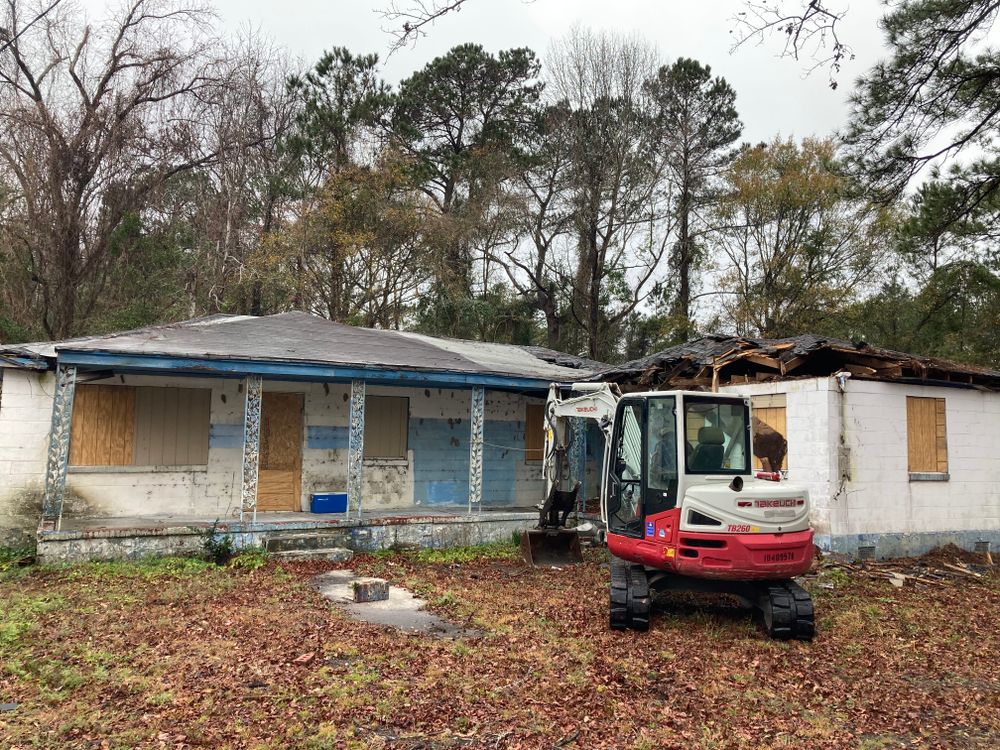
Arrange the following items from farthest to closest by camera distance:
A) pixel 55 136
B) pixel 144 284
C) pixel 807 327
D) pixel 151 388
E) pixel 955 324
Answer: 1. pixel 807 327
2. pixel 144 284
3. pixel 55 136
4. pixel 955 324
5. pixel 151 388

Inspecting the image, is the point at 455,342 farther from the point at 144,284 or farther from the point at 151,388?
the point at 144,284

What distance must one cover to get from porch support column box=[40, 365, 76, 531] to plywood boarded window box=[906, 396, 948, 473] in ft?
43.3

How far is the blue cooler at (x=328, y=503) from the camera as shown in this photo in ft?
41.1

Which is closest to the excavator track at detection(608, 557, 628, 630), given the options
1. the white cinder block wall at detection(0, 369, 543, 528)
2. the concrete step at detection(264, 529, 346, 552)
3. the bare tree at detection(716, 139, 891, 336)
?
the concrete step at detection(264, 529, 346, 552)

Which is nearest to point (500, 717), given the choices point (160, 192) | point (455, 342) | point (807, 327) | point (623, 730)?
point (623, 730)

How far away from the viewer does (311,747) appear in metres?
4.59

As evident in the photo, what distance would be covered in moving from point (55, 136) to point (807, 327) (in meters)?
24.5

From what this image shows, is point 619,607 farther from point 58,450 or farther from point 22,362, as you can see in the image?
point 22,362

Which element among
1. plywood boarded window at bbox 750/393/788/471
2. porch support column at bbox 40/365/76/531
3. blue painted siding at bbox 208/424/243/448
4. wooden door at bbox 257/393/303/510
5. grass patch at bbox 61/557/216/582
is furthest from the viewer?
wooden door at bbox 257/393/303/510

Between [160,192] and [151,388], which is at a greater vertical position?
[160,192]

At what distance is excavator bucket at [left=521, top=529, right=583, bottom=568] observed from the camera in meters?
11.1

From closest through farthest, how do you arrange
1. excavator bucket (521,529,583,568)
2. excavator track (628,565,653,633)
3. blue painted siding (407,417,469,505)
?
excavator track (628,565,653,633)
excavator bucket (521,529,583,568)
blue painted siding (407,417,469,505)

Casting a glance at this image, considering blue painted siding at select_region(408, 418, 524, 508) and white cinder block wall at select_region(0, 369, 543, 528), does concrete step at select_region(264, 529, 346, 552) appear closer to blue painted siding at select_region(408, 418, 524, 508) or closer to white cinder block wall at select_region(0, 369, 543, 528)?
white cinder block wall at select_region(0, 369, 543, 528)

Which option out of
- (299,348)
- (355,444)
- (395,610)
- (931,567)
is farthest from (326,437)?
(931,567)
